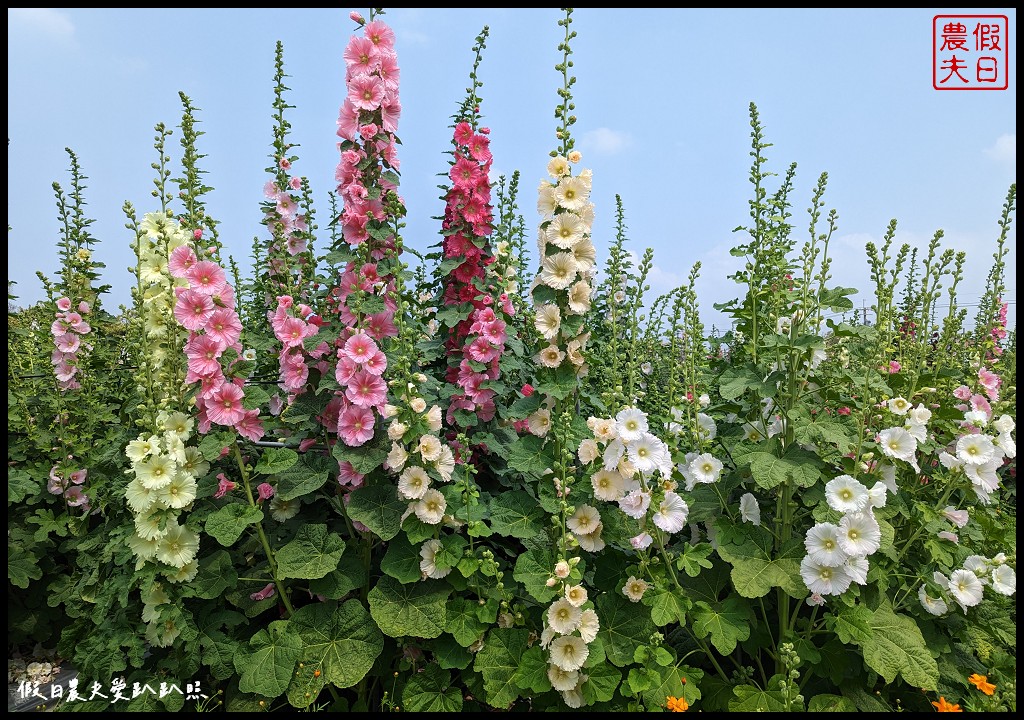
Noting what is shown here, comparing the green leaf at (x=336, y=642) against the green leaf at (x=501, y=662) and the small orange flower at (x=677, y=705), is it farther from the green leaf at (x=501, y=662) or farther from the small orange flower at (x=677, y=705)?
the small orange flower at (x=677, y=705)

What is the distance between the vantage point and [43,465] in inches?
140

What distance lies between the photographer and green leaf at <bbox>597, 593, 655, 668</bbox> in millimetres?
2357

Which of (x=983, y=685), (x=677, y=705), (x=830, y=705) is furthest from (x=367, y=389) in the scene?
(x=983, y=685)

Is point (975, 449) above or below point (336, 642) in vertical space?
A: above

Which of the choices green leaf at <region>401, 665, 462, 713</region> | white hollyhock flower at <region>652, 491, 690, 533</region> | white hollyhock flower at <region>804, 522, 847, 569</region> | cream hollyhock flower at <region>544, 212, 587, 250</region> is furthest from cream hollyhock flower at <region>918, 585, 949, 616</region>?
cream hollyhock flower at <region>544, 212, 587, 250</region>

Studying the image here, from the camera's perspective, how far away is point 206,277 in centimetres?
256

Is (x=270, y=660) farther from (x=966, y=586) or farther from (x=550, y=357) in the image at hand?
(x=966, y=586)

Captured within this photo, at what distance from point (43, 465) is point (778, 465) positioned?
398 cm

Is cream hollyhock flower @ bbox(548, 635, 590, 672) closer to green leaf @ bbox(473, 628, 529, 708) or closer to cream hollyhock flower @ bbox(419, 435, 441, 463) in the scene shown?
green leaf @ bbox(473, 628, 529, 708)

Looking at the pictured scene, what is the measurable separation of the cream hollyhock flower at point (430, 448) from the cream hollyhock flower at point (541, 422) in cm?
42

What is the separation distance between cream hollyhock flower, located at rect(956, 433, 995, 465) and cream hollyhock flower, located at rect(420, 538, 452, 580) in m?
2.15

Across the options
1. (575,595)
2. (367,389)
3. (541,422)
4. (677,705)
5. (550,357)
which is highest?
(550,357)

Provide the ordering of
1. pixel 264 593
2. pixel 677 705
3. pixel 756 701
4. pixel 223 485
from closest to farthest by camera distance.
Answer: pixel 677 705, pixel 756 701, pixel 223 485, pixel 264 593

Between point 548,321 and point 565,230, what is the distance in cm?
38
